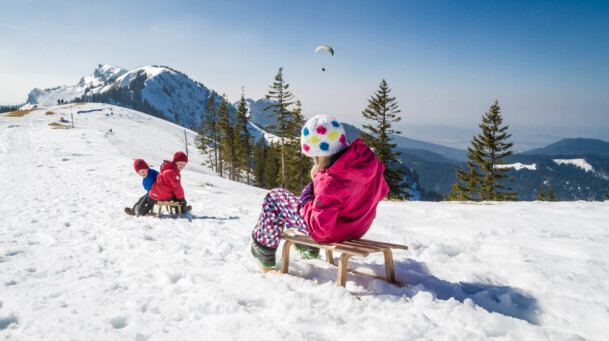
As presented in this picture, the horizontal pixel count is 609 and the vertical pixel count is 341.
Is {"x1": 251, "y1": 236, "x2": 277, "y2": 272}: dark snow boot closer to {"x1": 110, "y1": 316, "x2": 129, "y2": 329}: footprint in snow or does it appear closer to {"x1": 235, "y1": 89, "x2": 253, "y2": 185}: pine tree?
{"x1": 110, "y1": 316, "x2": 129, "y2": 329}: footprint in snow

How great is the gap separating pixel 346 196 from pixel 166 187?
242 inches

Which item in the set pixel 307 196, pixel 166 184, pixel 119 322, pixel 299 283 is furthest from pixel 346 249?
pixel 166 184

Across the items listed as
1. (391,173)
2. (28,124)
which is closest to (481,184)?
(391,173)

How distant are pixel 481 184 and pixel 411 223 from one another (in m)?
27.0

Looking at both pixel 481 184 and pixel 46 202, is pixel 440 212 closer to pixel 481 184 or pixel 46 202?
pixel 46 202

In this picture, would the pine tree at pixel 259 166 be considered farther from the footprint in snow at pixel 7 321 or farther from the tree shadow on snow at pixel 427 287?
the footprint in snow at pixel 7 321

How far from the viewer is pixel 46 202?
932cm

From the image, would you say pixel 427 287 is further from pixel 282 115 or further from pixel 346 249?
pixel 282 115

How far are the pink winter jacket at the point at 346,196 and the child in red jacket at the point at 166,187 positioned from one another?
17.9 feet

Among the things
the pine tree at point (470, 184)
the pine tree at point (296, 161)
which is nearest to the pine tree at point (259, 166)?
the pine tree at point (296, 161)

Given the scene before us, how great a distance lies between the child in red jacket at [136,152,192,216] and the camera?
24.7ft

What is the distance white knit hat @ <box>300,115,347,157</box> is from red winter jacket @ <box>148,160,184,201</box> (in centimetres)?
564

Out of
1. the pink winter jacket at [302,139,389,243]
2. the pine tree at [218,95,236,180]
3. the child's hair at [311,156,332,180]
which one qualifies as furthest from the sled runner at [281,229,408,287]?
the pine tree at [218,95,236,180]

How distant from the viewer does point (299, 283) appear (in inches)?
134
